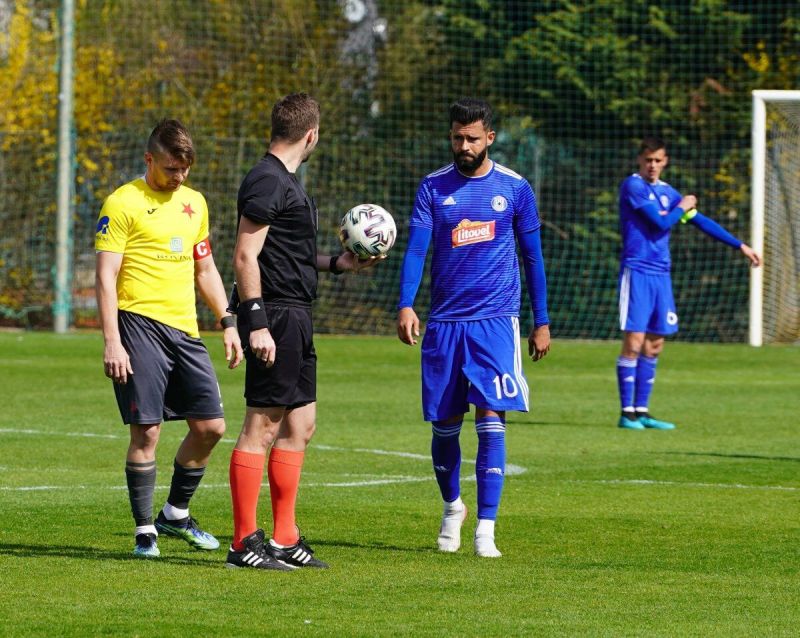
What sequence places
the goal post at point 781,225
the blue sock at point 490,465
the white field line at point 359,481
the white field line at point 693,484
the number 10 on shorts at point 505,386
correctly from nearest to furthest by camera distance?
the blue sock at point 490,465 < the number 10 on shorts at point 505,386 < the white field line at point 359,481 < the white field line at point 693,484 < the goal post at point 781,225

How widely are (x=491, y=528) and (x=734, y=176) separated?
20740 millimetres

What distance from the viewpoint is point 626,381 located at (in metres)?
14.1

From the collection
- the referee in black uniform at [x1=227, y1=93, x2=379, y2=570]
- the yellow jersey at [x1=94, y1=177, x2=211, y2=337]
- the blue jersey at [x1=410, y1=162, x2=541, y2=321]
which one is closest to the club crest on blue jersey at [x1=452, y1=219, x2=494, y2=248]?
the blue jersey at [x1=410, y1=162, x2=541, y2=321]

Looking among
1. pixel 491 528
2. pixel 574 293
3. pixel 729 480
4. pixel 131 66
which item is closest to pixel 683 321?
pixel 574 293

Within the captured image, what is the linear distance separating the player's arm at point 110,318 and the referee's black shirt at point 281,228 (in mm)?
679

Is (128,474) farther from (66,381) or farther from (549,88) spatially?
(549,88)

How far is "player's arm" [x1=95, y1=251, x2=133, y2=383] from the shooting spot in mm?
7094

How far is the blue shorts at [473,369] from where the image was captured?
7.73m

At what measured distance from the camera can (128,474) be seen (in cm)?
744

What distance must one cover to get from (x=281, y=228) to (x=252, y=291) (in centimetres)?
35

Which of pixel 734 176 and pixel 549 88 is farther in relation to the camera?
pixel 549 88

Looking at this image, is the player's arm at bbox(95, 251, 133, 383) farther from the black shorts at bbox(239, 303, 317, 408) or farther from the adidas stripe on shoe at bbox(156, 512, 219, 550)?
the adidas stripe on shoe at bbox(156, 512, 219, 550)

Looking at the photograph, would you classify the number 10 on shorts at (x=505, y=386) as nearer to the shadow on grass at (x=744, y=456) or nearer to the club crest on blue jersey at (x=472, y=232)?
the club crest on blue jersey at (x=472, y=232)

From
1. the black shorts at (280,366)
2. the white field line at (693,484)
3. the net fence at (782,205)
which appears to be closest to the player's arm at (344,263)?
the black shorts at (280,366)
